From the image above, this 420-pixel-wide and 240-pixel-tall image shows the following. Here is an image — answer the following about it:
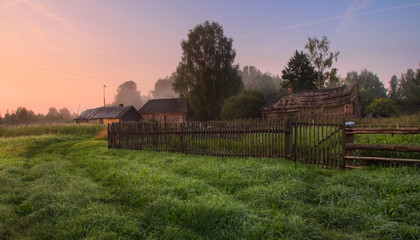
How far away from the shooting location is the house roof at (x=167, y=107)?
1969 inches

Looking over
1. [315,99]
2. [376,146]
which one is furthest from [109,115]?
[376,146]

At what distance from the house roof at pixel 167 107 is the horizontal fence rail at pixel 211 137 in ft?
115

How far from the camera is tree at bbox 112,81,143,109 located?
14775cm

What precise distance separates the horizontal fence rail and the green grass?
89.6 inches

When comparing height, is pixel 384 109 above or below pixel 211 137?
above

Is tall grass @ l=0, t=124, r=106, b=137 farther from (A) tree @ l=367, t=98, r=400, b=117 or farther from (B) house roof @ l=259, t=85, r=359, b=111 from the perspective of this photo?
(A) tree @ l=367, t=98, r=400, b=117

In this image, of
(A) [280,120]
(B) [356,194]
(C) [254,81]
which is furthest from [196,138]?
(C) [254,81]

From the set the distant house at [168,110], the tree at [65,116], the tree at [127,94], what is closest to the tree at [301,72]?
the distant house at [168,110]

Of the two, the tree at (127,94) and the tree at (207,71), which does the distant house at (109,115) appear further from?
the tree at (127,94)

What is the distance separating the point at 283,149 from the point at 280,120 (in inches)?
42.1

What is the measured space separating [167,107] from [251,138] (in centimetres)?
4356

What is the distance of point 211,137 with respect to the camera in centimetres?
1102

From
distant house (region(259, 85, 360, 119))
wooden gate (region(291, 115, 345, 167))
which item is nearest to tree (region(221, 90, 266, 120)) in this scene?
distant house (region(259, 85, 360, 119))

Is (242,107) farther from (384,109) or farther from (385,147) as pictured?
(385,147)
